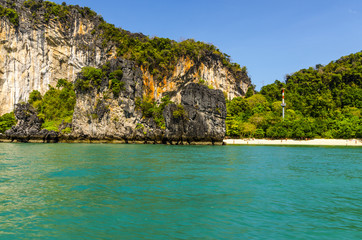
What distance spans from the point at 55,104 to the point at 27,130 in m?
10.2

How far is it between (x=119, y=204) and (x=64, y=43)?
2593 inches

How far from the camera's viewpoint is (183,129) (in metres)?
50.3

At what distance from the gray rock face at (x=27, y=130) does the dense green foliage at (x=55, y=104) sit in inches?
108

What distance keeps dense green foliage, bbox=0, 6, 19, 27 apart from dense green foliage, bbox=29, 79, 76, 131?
15.7 m

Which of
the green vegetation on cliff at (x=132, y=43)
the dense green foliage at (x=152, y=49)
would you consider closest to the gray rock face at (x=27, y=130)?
the green vegetation on cliff at (x=132, y=43)

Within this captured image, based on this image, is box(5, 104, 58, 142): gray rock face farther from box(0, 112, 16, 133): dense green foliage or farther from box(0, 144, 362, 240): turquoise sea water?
box(0, 144, 362, 240): turquoise sea water

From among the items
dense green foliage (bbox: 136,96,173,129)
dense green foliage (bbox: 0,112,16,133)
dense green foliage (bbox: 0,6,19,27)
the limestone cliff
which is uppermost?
dense green foliage (bbox: 0,6,19,27)

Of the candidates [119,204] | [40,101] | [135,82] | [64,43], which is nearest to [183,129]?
[135,82]

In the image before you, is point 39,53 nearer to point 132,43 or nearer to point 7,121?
point 7,121

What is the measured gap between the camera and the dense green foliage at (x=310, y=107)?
173 ft

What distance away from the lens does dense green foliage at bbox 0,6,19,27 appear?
5800 cm

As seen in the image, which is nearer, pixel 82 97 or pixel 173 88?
pixel 82 97

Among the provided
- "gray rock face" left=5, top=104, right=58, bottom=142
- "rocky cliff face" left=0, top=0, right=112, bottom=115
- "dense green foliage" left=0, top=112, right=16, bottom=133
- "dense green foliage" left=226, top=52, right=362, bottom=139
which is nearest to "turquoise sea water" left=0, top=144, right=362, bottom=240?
"gray rock face" left=5, top=104, right=58, bottom=142

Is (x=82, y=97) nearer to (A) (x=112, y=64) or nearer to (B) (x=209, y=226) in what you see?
(A) (x=112, y=64)
